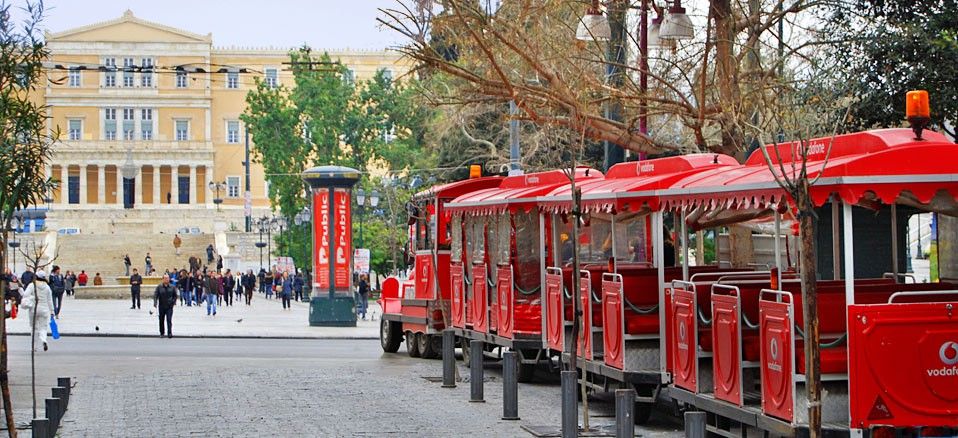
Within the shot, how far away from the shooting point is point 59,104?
433 feet

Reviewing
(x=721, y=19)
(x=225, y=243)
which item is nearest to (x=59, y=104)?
(x=225, y=243)

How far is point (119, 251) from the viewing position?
9256 cm

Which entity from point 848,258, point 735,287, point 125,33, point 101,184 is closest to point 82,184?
point 101,184

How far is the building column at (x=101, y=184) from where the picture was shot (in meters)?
126

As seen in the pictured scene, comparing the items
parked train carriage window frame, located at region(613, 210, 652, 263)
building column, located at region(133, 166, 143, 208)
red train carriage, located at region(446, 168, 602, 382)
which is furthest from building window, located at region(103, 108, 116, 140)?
parked train carriage window frame, located at region(613, 210, 652, 263)

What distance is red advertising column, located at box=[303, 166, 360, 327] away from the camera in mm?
36688

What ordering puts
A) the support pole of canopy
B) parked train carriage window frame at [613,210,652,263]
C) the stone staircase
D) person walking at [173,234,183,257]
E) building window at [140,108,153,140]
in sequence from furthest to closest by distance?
building window at [140,108,153,140], person walking at [173,234,183,257], the stone staircase, parked train carriage window frame at [613,210,652,263], the support pole of canopy

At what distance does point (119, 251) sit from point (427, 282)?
6923cm

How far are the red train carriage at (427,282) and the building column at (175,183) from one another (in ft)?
335

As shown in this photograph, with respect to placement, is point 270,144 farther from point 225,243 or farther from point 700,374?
point 700,374

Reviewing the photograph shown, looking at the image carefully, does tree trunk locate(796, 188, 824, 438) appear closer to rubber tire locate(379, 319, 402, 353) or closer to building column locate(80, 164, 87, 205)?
rubber tire locate(379, 319, 402, 353)

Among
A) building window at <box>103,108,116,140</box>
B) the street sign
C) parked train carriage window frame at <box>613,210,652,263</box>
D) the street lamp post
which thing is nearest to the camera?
parked train carriage window frame at <box>613,210,652,263</box>

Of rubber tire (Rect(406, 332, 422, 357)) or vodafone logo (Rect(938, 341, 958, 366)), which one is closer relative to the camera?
vodafone logo (Rect(938, 341, 958, 366))

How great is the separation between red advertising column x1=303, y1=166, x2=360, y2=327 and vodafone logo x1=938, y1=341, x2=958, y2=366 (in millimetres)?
25369
